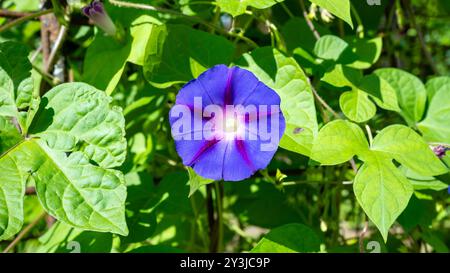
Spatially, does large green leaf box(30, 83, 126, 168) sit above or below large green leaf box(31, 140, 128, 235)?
above

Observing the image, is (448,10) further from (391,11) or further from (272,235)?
(272,235)

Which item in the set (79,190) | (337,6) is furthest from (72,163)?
(337,6)

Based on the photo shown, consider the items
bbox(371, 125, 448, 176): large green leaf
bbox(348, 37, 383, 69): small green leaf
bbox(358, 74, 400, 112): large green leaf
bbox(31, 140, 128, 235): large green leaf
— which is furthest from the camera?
bbox(348, 37, 383, 69): small green leaf

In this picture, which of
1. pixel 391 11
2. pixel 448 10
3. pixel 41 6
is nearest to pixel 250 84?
pixel 41 6

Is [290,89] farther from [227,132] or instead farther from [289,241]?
[289,241]

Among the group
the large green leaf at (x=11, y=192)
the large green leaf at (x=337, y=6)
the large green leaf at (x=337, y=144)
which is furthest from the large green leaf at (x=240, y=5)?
the large green leaf at (x=11, y=192)

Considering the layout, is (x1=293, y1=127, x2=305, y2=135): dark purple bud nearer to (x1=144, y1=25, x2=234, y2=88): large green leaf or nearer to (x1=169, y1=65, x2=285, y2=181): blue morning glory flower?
(x1=169, y1=65, x2=285, y2=181): blue morning glory flower

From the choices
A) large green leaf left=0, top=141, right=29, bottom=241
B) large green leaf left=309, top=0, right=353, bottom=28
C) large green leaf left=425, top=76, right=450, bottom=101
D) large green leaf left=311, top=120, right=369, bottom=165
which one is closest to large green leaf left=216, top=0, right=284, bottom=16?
large green leaf left=309, top=0, right=353, bottom=28

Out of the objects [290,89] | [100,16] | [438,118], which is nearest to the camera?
[290,89]
